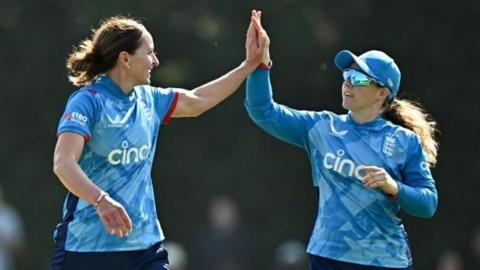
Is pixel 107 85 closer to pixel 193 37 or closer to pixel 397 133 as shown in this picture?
pixel 397 133

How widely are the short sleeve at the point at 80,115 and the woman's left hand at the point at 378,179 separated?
Result: 1053 millimetres

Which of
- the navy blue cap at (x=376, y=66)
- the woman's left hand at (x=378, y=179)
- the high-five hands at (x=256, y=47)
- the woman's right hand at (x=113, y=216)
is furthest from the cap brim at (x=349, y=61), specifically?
the woman's right hand at (x=113, y=216)

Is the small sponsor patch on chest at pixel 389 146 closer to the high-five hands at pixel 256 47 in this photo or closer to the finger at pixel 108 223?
the high-five hands at pixel 256 47

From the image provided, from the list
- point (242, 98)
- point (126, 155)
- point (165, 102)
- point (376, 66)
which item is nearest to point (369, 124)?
point (376, 66)

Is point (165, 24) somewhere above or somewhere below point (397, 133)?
above

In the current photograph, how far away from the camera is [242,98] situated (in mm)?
9695

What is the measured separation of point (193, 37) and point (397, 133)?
4676 millimetres

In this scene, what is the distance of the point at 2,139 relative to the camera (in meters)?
10.0

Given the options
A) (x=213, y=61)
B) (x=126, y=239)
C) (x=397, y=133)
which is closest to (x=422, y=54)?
(x=213, y=61)

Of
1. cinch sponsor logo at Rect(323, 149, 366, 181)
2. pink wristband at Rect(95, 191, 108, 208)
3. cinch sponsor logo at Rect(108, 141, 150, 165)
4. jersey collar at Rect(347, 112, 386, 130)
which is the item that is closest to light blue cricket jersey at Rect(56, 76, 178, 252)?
cinch sponsor logo at Rect(108, 141, 150, 165)

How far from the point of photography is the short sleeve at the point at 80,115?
4910 mm

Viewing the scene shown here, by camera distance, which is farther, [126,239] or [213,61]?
[213,61]

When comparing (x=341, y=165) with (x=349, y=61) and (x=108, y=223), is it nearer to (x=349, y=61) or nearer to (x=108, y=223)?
(x=349, y=61)

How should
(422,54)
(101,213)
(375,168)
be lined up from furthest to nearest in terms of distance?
1. (422,54)
2. (375,168)
3. (101,213)
